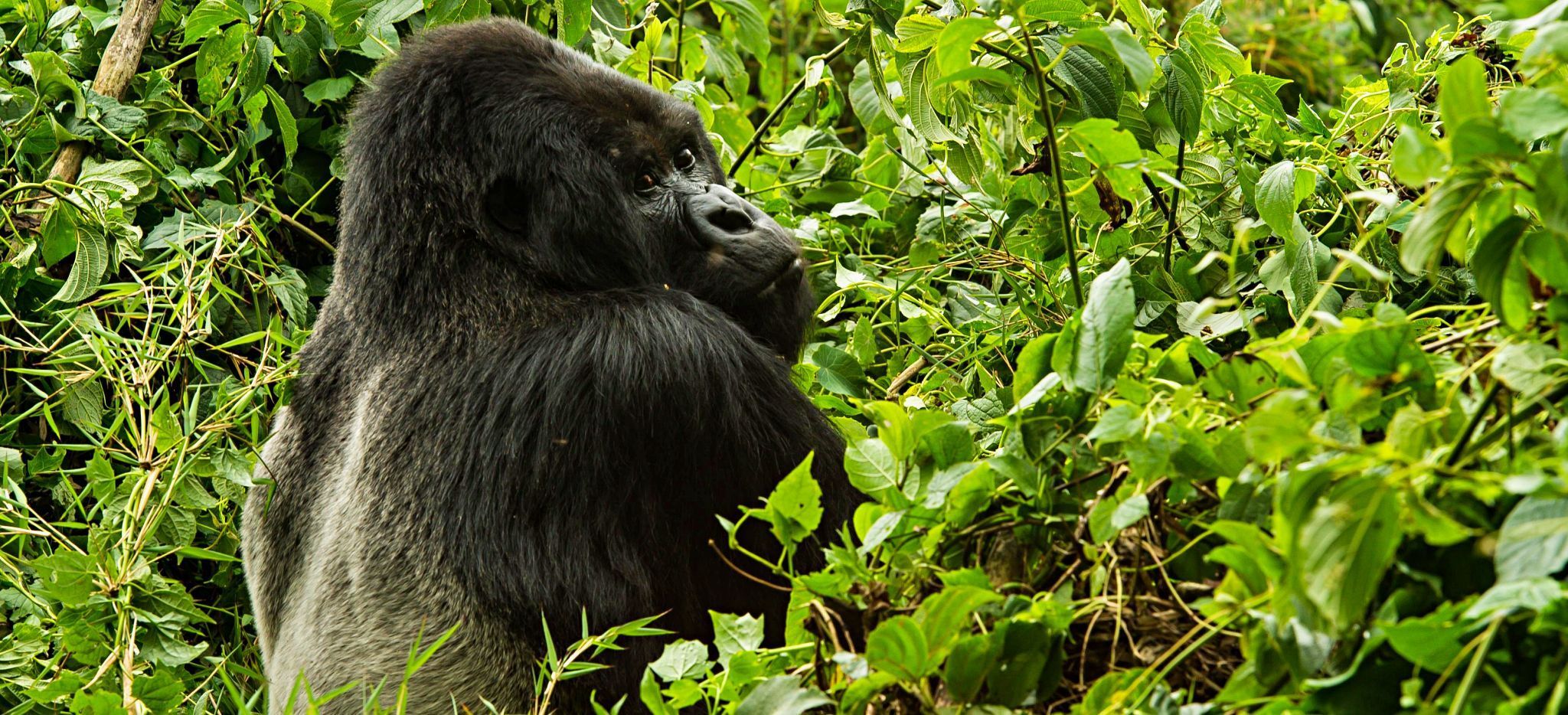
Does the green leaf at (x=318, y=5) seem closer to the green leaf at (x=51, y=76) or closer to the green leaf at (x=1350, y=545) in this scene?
the green leaf at (x=51, y=76)

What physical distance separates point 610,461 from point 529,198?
631 millimetres

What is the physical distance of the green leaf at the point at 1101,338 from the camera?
158cm

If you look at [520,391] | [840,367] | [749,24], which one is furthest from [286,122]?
[840,367]

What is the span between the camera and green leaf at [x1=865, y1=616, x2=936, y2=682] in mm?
1522

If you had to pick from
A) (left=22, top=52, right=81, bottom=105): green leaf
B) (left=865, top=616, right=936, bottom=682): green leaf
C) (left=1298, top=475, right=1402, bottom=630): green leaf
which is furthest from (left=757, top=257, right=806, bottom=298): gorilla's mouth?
(left=22, top=52, right=81, bottom=105): green leaf

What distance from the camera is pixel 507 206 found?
2.89 m

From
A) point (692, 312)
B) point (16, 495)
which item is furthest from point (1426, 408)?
point (16, 495)

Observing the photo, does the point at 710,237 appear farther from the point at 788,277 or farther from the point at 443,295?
the point at 443,295

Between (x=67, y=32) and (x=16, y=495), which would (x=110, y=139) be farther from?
(x=16, y=495)

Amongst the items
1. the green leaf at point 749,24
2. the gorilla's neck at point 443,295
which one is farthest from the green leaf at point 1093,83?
the green leaf at point 749,24

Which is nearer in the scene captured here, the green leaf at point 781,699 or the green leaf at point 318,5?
the green leaf at point 781,699

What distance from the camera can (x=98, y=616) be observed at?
9.47 ft

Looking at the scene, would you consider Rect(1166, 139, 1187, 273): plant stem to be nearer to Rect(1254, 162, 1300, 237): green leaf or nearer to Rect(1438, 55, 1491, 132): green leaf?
Rect(1254, 162, 1300, 237): green leaf

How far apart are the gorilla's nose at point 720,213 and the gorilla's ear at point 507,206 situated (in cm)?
36
